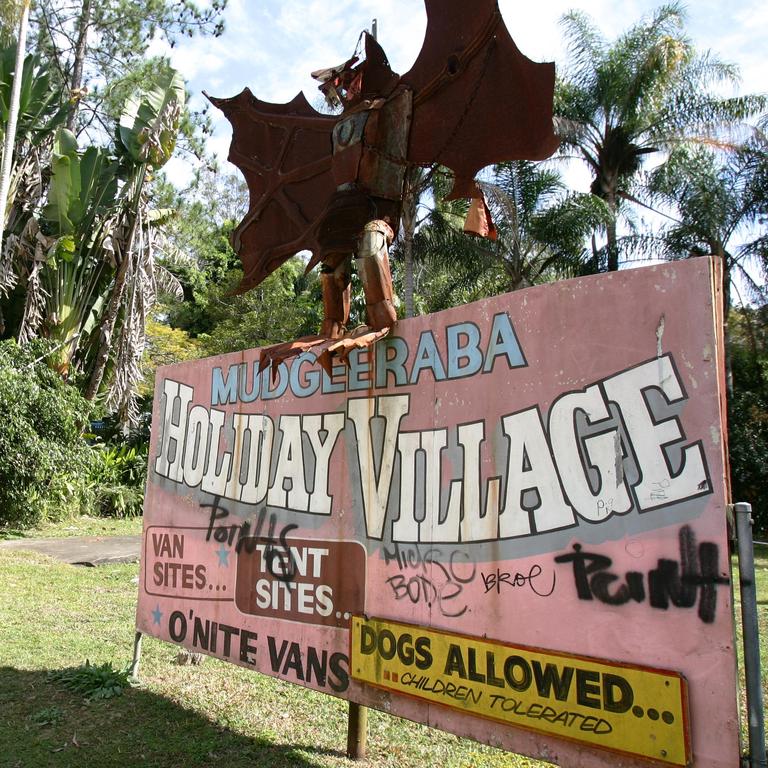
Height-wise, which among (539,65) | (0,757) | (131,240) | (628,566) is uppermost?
(131,240)

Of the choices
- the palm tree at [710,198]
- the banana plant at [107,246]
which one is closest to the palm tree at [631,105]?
the palm tree at [710,198]

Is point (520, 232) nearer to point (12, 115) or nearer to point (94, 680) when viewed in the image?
point (12, 115)

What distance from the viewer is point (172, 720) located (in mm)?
4352

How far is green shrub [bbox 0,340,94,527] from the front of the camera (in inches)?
430

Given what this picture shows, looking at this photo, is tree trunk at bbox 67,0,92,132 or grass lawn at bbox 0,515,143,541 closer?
grass lawn at bbox 0,515,143,541

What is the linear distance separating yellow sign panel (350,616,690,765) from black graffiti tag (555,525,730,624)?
227 mm

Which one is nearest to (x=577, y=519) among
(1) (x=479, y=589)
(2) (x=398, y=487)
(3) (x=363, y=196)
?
(1) (x=479, y=589)

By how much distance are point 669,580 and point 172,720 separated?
332cm

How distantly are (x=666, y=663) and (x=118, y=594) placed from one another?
6.91 metres

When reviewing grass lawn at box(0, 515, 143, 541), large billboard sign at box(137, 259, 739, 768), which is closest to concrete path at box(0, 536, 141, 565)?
grass lawn at box(0, 515, 143, 541)

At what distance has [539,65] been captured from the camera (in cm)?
333

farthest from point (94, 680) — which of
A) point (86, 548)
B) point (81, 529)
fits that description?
point (81, 529)

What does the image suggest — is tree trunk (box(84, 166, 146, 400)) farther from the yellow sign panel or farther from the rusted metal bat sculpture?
the yellow sign panel

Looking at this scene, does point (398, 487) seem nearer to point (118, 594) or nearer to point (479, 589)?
point (479, 589)
